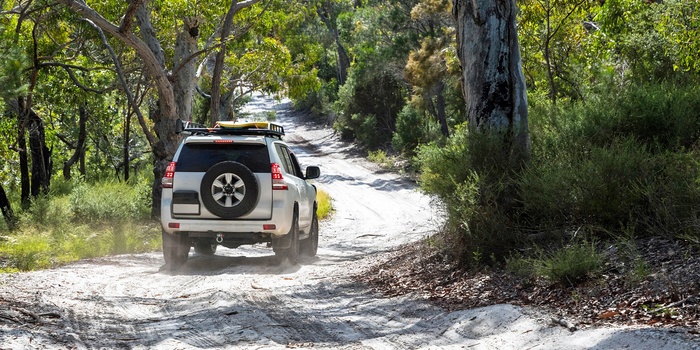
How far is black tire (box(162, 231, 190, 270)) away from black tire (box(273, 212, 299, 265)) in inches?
54.1

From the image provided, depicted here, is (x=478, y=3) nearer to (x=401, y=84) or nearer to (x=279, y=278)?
(x=279, y=278)

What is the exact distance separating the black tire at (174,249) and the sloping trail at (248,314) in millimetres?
201

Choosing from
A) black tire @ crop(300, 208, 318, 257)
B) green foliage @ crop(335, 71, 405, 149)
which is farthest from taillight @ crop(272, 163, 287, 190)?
green foliage @ crop(335, 71, 405, 149)

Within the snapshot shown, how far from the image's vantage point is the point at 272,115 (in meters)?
50.2

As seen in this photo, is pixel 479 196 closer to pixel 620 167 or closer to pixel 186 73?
pixel 620 167

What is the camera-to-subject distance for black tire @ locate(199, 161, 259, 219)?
1123cm

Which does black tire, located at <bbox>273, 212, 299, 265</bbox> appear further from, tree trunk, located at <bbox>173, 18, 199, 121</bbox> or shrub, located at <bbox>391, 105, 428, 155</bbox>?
shrub, located at <bbox>391, 105, 428, 155</bbox>

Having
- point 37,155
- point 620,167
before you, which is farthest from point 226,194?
point 37,155

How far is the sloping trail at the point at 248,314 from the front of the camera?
639 centimetres

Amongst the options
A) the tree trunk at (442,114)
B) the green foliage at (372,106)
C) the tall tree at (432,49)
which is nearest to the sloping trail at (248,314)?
the tall tree at (432,49)

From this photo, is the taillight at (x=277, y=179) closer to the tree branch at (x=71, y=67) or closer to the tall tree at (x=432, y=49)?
the tree branch at (x=71, y=67)

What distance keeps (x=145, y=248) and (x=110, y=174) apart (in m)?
22.9

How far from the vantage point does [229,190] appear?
37.3 feet

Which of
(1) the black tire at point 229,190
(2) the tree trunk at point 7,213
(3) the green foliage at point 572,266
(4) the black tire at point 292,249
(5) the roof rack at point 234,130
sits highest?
(5) the roof rack at point 234,130
